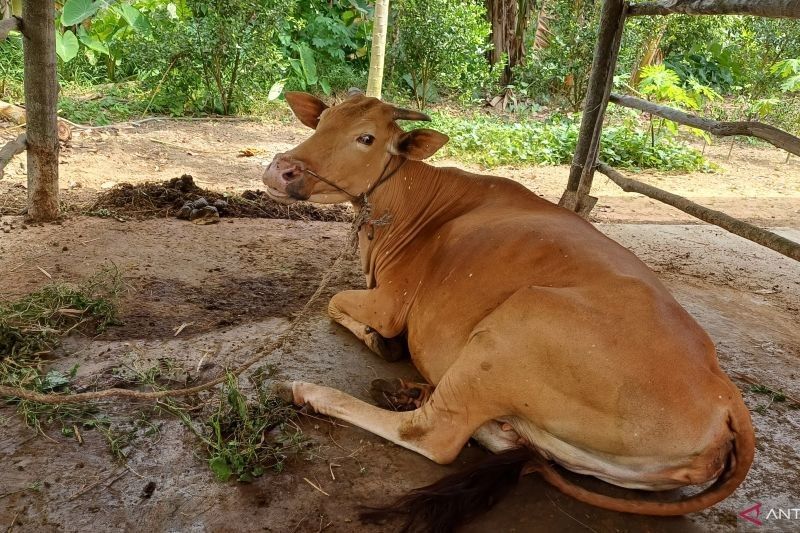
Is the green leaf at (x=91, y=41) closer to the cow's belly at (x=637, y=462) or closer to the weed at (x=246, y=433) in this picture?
the weed at (x=246, y=433)

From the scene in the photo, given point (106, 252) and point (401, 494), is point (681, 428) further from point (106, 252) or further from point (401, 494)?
point (106, 252)

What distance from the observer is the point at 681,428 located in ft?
7.68

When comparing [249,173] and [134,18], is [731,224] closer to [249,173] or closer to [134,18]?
[249,173]

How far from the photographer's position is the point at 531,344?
2611 millimetres

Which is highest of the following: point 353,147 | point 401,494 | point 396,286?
point 353,147

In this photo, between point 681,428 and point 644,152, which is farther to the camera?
point 644,152

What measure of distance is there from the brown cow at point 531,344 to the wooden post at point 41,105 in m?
2.46

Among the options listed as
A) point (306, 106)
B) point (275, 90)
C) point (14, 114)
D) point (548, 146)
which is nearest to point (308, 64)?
point (275, 90)

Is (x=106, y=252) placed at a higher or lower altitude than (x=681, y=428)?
lower

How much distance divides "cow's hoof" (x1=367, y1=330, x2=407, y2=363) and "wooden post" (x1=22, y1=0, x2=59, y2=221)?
304 cm

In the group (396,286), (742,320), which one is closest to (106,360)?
(396,286)

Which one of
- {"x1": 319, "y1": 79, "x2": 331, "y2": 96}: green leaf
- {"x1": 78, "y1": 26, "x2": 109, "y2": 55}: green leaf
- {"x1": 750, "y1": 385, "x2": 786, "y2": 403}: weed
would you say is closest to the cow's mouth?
{"x1": 750, "y1": 385, "x2": 786, "y2": 403}: weed

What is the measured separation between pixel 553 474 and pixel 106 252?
3.42 meters

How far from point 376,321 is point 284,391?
77 cm
